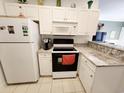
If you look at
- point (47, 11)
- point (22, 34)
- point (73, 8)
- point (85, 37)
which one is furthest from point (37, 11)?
point (85, 37)

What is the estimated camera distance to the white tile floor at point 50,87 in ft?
5.81

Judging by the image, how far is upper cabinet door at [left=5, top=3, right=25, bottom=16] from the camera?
1.89 m

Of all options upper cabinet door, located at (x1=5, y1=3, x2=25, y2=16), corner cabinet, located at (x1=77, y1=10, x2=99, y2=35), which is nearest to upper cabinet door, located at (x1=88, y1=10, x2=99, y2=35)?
corner cabinet, located at (x1=77, y1=10, x2=99, y2=35)

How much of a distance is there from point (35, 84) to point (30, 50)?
971 millimetres

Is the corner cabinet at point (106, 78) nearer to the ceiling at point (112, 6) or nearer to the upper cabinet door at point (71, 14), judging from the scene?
the upper cabinet door at point (71, 14)

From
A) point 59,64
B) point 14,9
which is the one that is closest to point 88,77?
A: point 59,64

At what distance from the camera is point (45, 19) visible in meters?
2.07

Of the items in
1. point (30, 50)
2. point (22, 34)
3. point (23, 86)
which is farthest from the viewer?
point (23, 86)

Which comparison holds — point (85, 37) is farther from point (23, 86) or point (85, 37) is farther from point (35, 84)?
point (23, 86)

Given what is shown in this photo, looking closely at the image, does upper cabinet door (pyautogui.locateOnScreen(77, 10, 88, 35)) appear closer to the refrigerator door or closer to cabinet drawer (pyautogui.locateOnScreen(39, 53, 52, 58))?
cabinet drawer (pyautogui.locateOnScreen(39, 53, 52, 58))

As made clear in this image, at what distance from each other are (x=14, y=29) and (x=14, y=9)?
0.79 m

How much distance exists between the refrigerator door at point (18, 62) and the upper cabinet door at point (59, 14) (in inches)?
39.2

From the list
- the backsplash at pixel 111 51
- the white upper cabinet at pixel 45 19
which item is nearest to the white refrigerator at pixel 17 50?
the white upper cabinet at pixel 45 19

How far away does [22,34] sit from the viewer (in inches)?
61.1
